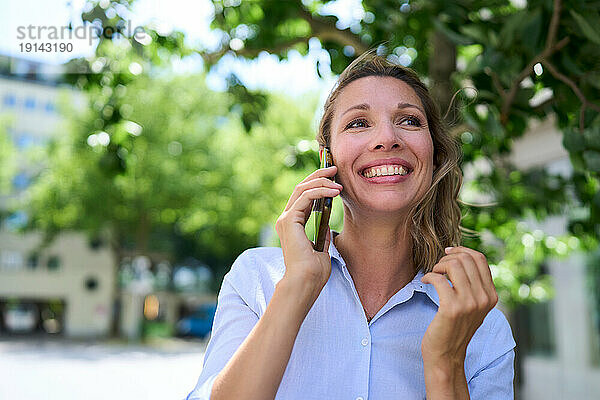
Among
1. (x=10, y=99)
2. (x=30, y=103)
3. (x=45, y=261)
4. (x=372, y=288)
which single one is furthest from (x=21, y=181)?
(x=372, y=288)

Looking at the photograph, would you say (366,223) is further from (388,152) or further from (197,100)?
(197,100)

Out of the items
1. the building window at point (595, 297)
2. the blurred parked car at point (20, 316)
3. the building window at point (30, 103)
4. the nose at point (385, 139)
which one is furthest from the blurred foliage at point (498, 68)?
the blurred parked car at point (20, 316)

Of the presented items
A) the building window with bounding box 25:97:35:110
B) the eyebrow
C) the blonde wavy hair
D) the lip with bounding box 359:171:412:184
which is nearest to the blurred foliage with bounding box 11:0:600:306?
the blonde wavy hair

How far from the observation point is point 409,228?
1.96 m

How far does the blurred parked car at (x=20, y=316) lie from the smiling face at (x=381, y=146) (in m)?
39.3

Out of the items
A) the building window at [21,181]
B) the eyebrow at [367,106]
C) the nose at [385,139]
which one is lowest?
the nose at [385,139]

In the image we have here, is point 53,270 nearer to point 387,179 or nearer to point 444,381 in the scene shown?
point 387,179

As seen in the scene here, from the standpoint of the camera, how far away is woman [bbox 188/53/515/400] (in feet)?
5.01

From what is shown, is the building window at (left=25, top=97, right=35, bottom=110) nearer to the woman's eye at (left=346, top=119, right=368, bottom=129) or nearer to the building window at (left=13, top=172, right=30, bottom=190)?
the building window at (left=13, top=172, right=30, bottom=190)

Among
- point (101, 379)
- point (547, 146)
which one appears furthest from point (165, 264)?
point (547, 146)

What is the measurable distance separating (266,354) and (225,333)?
0.83 feet

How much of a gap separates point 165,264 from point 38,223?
38.1ft

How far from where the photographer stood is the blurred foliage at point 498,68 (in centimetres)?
245

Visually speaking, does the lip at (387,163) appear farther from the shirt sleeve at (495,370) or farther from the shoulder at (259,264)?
the shirt sleeve at (495,370)
